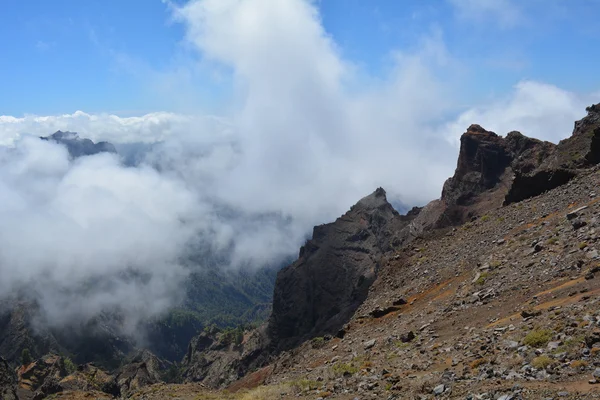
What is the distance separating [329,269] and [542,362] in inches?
5398

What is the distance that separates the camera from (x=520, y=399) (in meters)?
17.3

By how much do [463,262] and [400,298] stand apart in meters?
7.30

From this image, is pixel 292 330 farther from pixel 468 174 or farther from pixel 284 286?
pixel 468 174

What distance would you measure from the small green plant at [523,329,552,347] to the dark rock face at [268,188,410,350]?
113 m

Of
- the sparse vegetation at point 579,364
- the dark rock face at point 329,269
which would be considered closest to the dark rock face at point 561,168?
the sparse vegetation at point 579,364

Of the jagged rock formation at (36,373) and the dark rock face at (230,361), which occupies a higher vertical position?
the jagged rock formation at (36,373)

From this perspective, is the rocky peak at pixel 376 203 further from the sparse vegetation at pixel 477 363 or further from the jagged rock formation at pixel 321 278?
the sparse vegetation at pixel 477 363

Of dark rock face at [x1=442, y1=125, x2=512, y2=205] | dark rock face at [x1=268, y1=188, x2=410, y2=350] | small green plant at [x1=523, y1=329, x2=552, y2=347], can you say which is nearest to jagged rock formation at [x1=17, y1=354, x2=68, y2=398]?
dark rock face at [x1=268, y1=188, x2=410, y2=350]

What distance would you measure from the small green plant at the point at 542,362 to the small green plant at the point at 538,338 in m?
2.14

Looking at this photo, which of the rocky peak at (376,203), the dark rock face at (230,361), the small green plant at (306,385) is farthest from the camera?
the rocky peak at (376,203)

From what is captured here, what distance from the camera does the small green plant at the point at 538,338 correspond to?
22.5m

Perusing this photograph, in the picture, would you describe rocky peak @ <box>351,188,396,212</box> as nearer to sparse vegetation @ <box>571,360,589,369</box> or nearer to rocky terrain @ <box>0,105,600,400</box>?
rocky terrain @ <box>0,105,600,400</box>

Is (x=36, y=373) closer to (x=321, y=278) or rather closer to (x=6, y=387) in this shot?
(x=321, y=278)

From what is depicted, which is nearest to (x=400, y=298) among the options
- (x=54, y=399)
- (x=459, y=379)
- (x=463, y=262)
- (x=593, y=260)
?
(x=463, y=262)
